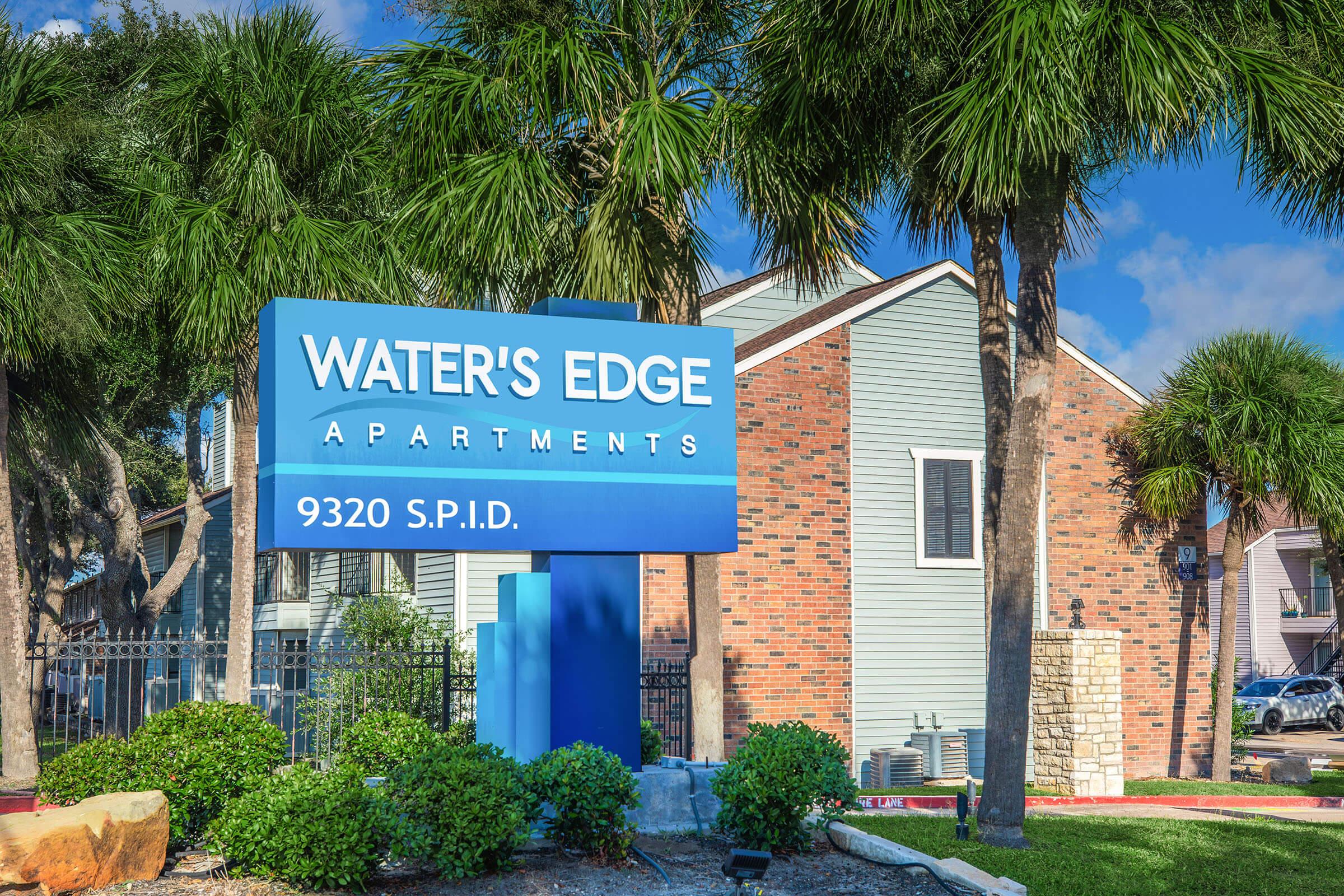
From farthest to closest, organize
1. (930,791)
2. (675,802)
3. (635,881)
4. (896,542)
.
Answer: (896,542) < (930,791) < (675,802) < (635,881)

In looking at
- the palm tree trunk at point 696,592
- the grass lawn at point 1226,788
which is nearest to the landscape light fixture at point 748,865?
the palm tree trunk at point 696,592

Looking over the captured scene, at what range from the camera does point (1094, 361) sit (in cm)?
2020

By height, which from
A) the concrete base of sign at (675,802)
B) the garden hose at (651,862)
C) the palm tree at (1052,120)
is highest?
the palm tree at (1052,120)

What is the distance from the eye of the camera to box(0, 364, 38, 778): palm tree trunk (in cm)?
1426

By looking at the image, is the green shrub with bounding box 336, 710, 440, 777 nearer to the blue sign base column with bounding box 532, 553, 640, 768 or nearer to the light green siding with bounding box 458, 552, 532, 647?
the blue sign base column with bounding box 532, 553, 640, 768

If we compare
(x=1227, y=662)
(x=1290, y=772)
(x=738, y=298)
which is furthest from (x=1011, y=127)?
(x=1290, y=772)

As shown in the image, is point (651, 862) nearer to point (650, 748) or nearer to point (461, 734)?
point (650, 748)

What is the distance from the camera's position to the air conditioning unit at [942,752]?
59.5ft

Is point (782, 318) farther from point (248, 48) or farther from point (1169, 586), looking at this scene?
point (248, 48)

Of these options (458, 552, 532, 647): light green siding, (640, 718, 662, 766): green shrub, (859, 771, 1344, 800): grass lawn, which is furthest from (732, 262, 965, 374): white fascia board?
(640, 718, 662, 766): green shrub

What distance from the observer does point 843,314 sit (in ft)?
61.0

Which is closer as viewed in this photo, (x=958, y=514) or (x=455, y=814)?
(x=455, y=814)

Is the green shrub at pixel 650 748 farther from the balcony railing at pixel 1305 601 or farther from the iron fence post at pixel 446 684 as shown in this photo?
the balcony railing at pixel 1305 601

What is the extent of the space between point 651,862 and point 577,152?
7.28m
